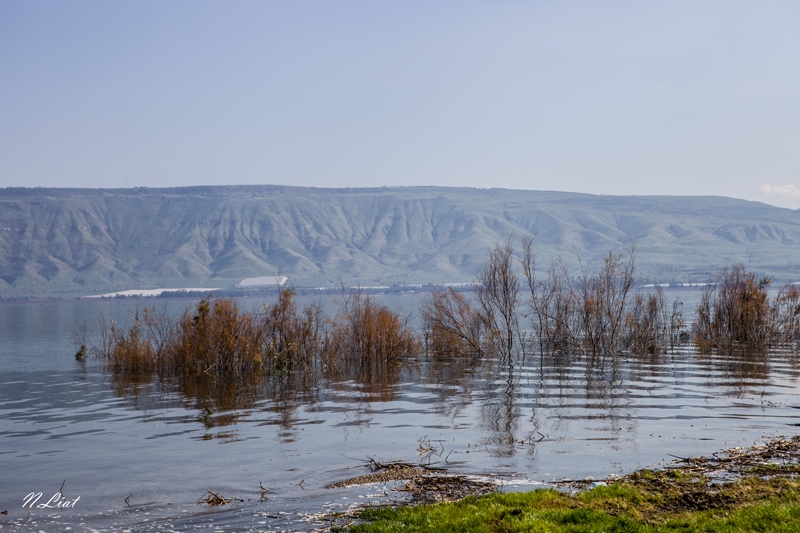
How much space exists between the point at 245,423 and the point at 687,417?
39.0ft

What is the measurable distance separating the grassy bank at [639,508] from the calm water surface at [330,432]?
142cm

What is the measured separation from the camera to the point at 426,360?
123ft

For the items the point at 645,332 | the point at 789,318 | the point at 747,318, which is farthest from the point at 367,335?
the point at 789,318

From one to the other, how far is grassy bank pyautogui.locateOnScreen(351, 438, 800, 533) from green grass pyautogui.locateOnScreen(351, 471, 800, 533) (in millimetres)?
12

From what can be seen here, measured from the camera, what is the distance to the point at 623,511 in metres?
10.2

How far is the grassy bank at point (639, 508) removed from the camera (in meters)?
9.33

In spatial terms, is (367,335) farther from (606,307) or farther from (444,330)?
(606,307)

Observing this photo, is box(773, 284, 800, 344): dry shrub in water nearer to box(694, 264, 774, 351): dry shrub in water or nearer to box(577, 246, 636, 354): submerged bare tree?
box(694, 264, 774, 351): dry shrub in water

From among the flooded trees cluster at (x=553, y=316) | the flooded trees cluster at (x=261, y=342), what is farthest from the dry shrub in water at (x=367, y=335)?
the flooded trees cluster at (x=553, y=316)

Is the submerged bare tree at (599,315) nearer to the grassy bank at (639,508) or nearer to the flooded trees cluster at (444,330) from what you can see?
the flooded trees cluster at (444,330)

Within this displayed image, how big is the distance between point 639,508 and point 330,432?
1022 cm

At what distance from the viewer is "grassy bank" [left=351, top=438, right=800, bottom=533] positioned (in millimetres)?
9328

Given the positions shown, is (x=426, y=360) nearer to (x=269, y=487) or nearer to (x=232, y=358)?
(x=232, y=358)

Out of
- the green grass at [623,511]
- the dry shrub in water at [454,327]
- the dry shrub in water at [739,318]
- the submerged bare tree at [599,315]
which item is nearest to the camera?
the green grass at [623,511]
